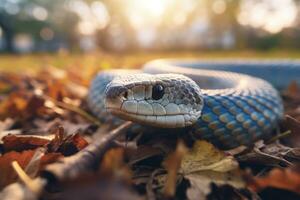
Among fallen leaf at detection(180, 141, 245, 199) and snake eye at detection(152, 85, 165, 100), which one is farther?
snake eye at detection(152, 85, 165, 100)

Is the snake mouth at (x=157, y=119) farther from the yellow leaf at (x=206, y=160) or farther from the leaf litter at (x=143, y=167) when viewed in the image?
the yellow leaf at (x=206, y=160)

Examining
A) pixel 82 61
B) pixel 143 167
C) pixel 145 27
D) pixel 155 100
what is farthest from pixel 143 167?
pixel 145 27

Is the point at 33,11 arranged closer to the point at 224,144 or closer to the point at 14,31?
the point at 14,31

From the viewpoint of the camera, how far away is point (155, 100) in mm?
2594

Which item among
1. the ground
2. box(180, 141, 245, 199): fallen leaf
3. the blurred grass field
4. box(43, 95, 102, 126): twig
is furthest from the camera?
the blurred grass field

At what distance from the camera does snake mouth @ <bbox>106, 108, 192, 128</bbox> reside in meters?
2.47

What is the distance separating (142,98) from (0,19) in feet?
170

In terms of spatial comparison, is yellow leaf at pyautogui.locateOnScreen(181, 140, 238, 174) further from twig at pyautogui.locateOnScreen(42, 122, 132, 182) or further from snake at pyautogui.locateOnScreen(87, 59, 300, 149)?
twig at pyautogui.locateOnScreen(42, 122, 132, 182)

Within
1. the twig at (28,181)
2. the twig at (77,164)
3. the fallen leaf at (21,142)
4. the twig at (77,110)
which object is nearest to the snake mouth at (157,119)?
the twig at (77,164)

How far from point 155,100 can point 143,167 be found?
18.7 inches

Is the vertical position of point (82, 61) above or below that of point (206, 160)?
below

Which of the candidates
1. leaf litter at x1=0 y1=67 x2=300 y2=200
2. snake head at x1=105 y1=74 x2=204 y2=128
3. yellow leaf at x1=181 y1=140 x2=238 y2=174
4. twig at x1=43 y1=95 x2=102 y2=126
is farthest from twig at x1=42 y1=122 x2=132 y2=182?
twig at x1=43 y1=95 x2=102 y2=126

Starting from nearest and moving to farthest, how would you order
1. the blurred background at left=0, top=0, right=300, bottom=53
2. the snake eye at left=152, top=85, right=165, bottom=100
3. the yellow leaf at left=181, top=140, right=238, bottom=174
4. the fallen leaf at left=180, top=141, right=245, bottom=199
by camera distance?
the fallen leaf at left=180, top=141, right=245, bottom=199 < the yellow leaf at left=181, top=140, right=238, bottom=174 < the snake eye at left=152, top=85, right=165, bottom=100 < the blurred background at left=0, top=0, right=300, bottom=53

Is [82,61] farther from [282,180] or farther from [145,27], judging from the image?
[145,27]
